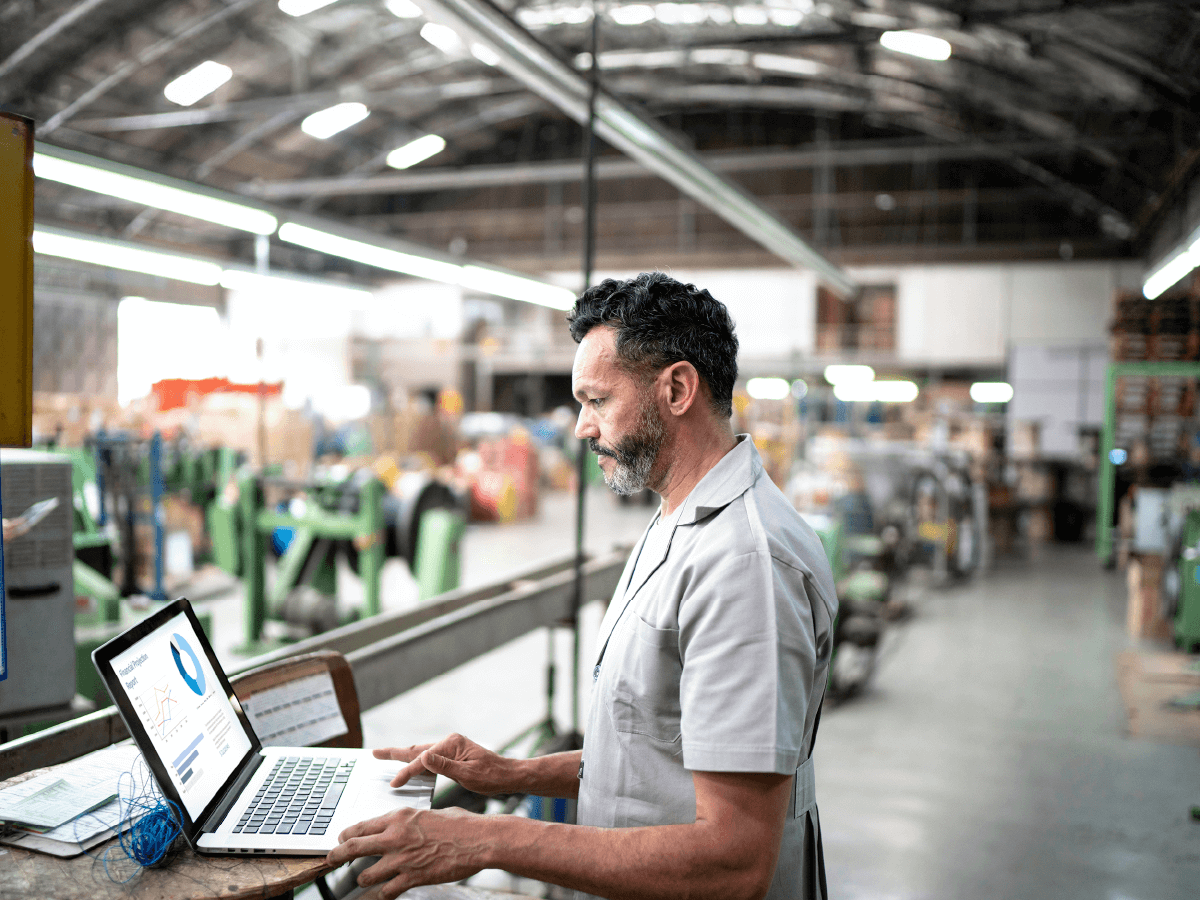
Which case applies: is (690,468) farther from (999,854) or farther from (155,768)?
(999,854)

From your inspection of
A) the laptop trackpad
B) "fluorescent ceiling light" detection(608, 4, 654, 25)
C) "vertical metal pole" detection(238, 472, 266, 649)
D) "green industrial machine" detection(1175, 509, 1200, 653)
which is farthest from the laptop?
"fluorescent ceiling light" detection(608, 4, 654, 25)

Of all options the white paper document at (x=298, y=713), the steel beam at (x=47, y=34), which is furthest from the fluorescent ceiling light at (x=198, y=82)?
the white paper document at (x=298, y=713)

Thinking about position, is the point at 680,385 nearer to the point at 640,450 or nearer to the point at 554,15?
the point at 640,450

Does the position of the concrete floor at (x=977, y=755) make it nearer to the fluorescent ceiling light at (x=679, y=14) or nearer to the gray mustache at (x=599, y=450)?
the gray mustache at (x=599, y=450)

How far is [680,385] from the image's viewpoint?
4.63 feet

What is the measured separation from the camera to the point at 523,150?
1884 centimetres

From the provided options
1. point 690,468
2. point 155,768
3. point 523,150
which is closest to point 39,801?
point 155,768

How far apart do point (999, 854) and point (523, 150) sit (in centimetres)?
1736

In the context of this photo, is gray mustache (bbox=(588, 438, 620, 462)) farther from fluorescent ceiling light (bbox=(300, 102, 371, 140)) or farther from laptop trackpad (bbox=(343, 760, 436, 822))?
fluorescent ceiling light (bbox=(300, 102, 371, 140))

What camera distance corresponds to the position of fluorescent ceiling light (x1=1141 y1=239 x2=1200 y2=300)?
6203mm

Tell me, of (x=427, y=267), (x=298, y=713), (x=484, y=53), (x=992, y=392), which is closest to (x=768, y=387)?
(x=992, y=392)

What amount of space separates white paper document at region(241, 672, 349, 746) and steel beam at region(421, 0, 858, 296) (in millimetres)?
1881

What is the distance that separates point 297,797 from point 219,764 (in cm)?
15

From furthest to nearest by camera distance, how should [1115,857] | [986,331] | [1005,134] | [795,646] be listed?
[986,331] < [1005,134] < [1115,857] < [795,646]
